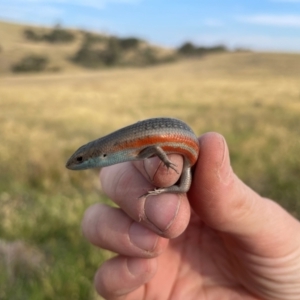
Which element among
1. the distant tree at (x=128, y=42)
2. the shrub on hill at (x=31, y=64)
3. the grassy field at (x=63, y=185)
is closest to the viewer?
the grassy field at (x=63, y=185)

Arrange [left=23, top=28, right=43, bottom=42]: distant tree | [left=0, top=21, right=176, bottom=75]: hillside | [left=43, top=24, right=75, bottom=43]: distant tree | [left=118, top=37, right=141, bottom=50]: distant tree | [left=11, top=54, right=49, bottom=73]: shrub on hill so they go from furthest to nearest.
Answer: [left=43, top=24, right=75, bottom=43]: distant tree < [left=23, top=28, right=43, bottom=42]: distant tree < [left=118, top=37, right=141, bottom=50]: distant tree < [left=0, top=21, right=176, bottom=75]: hillside < [left=11, top=54, right=49, bottom=73]: shrub on hill

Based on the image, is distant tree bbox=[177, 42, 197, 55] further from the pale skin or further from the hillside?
the pale skin

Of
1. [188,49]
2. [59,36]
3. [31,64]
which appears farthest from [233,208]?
[188,49]

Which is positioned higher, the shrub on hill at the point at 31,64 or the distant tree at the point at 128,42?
the distant tree at the point at 128,42

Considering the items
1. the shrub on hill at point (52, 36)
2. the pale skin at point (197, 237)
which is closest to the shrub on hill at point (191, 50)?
the shrub on hill at point (52, 36)

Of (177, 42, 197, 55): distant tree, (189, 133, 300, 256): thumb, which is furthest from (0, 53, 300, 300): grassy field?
(177, 42, 197, 55): distant tree

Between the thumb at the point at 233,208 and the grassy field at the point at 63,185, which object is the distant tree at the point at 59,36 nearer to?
the grassy field at the point at 63,185

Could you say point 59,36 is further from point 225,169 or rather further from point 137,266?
point 225,169
